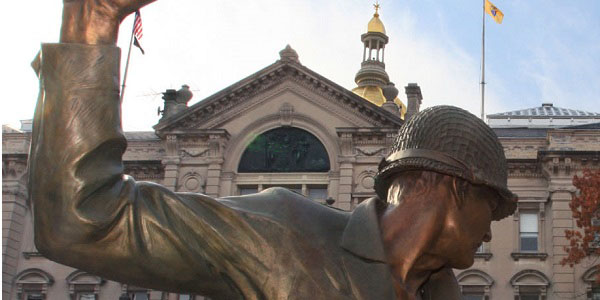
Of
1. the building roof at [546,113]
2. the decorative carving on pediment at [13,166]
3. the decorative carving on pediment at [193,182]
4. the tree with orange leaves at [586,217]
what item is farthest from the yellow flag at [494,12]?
the decorative carving on pediment at [13,166]

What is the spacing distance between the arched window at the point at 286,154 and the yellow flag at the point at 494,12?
36.0 feet

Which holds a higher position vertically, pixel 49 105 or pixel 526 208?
pixel 526 208

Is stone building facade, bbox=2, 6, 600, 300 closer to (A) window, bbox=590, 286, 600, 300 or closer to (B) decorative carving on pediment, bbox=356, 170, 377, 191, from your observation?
(B) decorative carving on pediment, bbox=356, 170, 377, 191

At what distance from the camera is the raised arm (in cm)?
199

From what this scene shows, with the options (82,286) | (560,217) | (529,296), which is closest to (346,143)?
(560,217)

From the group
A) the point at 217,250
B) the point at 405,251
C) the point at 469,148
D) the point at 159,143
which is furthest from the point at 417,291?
the point at 159,143

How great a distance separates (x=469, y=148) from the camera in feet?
7.73

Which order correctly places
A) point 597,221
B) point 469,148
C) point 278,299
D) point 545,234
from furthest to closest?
point 545,234 < point 597,221 < point 469,148 < point 278,299

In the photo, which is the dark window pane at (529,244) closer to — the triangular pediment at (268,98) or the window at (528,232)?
the window at (528,232)

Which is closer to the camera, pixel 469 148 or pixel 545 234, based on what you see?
pixel 469 148

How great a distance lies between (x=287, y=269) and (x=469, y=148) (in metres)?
0.51

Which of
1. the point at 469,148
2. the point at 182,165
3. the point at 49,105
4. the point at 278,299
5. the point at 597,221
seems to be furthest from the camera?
the point at 182,165

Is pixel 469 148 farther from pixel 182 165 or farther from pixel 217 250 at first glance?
pixel 182 165

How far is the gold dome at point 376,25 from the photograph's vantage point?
180 feet
